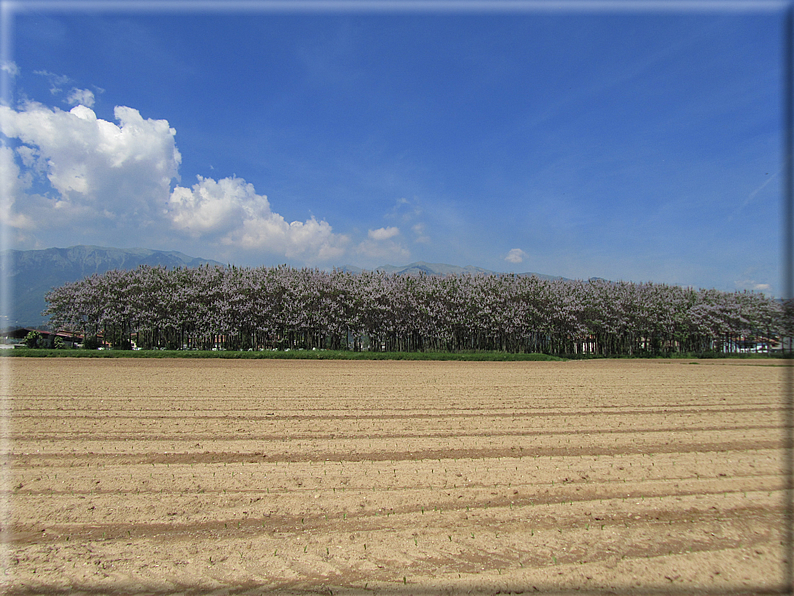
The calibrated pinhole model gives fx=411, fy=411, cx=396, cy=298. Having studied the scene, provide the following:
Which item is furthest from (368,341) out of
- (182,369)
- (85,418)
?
(85,418)

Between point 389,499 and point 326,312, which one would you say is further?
point 326,312

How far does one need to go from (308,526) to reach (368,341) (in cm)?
3185

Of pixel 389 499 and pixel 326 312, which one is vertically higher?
pixel 326 312

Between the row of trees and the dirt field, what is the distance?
2423cm

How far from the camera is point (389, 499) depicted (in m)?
5.95

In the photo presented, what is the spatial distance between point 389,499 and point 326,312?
30953 mm

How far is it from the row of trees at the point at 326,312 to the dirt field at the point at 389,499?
2423 cm

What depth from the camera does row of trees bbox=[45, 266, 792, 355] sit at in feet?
119

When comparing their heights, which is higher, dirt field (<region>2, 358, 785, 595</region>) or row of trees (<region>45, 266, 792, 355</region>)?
row of trees (<region>45, 266, 792, 355</region>)

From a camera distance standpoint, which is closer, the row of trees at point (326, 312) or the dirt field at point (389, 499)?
the dirt field at point (389, 499)

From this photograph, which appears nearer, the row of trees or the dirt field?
the dirt field

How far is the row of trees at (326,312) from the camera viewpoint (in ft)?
119

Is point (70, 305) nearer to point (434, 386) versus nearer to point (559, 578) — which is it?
point (434, 386)

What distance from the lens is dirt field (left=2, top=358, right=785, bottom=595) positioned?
171 inches
